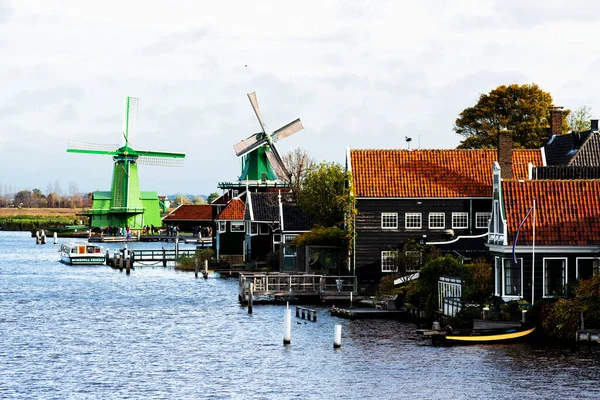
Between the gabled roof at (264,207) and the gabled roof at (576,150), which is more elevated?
the gabled roof at (576,150)

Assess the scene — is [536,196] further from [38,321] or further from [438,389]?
[38,321]

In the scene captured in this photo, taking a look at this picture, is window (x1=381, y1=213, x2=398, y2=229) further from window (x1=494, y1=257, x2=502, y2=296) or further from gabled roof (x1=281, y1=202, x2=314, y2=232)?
gabled roof (x1=281, y1=202, x2=314, y2=232)

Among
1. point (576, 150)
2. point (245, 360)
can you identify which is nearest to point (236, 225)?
point (576, 150)

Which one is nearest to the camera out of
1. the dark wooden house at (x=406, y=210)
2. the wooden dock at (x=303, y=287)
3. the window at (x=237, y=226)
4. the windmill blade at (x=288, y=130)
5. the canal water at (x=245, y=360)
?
the canal water at (x=245, y=360)

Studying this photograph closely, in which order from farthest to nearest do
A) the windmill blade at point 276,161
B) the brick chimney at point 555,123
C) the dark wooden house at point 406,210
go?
the windmill blade at point 276,161 → the brick chimney at point 555,123 → the dark wooden house at point 406,210

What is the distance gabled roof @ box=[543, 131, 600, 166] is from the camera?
244ft

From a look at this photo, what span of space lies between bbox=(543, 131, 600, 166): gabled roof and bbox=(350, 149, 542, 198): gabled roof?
274cm

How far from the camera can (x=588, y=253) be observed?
54562 mm

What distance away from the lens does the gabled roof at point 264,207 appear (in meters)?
103

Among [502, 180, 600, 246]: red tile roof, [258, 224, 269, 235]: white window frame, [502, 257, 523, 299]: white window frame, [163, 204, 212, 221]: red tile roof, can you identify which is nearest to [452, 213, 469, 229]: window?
[502, 180, 600, 246]: red tile roof

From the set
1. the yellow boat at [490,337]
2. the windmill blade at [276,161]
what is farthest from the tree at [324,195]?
the windmill blade at [276,161]

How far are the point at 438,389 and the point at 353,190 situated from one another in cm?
3221

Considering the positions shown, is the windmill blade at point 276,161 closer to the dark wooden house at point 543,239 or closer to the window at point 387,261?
the window at point 387,261

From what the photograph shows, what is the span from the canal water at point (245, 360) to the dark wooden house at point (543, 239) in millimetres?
5421
